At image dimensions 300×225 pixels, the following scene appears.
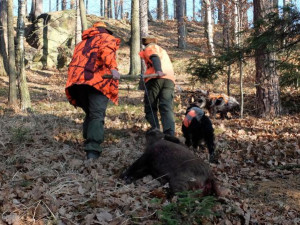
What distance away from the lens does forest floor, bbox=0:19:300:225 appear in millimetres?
3406

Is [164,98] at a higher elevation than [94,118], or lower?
higher

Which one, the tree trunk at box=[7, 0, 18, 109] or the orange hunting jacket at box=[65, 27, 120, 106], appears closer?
the orange hunting jacket at box=[65, 27, 120, 106]

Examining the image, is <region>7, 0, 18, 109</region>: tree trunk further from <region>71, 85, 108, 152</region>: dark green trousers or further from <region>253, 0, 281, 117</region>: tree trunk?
<region>253, 0, 281, 117</region>: tree trunk

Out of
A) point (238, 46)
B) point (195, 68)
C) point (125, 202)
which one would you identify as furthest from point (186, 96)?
point (125, 202)

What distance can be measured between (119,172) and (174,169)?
113 centimetres

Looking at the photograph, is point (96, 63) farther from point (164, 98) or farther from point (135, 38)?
point (135, 38)

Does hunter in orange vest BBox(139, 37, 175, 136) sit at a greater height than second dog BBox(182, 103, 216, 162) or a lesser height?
greater

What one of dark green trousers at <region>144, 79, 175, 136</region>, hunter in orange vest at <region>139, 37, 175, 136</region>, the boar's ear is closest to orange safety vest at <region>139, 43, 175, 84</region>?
hunter in orange vest at <region>139, 37, 175, 136</region>

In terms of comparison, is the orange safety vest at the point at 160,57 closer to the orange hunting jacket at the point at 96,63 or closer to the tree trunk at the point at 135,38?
the orange hunting jacket at the point at 96,63

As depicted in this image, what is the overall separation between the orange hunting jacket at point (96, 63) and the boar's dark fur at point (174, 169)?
4.15ft

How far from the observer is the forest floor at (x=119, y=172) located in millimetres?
3406

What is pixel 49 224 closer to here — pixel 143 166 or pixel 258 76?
pixel 143 166

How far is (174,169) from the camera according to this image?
4098 millimetres

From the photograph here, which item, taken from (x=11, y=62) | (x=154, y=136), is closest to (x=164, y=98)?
(x=154, y=136)
